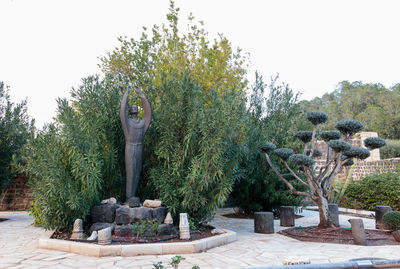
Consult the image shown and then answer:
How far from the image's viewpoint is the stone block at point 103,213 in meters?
6.32

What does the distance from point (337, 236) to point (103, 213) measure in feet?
16.0

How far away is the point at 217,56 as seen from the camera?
13219mm

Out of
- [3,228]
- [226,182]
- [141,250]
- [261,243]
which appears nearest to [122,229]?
[141,250]

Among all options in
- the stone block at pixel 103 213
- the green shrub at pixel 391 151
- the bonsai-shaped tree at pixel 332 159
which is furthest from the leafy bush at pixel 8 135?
the green shrub at pixel 391 151

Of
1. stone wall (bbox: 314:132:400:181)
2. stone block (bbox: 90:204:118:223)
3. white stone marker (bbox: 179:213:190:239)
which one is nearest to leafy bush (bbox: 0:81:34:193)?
stone block (bbox: 90:204:118:223)

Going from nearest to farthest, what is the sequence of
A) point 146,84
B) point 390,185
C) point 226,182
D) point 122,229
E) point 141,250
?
point 141,250 → point 122,229 → point 226,182 → point 146,84 → point 390,185

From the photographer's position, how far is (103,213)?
6.35m

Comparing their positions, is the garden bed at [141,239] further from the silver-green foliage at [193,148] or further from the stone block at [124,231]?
the silver-green foliage at [193,148]

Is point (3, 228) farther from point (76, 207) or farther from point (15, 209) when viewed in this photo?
point (15, 209)

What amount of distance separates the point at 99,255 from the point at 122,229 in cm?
98

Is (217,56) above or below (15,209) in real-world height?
above

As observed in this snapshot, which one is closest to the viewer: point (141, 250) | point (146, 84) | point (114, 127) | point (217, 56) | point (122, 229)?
point (141, 250)

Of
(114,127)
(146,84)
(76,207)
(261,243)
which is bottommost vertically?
(261,243)

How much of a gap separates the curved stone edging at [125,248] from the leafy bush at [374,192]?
317 inches
